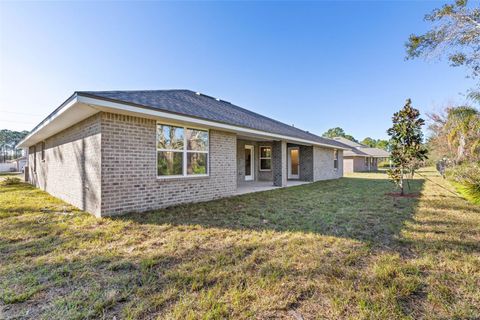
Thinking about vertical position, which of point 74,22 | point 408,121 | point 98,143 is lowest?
point 98,143

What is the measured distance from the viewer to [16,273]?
294 cm

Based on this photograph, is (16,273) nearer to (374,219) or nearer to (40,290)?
(40,290)

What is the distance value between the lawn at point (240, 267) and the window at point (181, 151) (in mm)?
1864

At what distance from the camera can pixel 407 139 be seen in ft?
31.1

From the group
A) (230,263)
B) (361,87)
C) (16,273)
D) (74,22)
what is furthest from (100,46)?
(361,87)

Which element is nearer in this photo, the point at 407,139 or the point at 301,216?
the point at 301,216

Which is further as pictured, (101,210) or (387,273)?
(101,210)

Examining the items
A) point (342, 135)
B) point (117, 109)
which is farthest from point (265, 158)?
point (342, 135)

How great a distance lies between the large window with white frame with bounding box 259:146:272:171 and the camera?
1491 cm

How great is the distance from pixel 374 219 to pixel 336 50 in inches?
493

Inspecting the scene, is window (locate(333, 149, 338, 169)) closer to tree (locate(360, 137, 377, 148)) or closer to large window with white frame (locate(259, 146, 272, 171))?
large window with white frame (locate(259, 146, 272, 171))

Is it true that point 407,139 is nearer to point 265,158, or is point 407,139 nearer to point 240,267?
point 265,158

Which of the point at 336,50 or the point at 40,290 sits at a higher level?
the point at 336,50

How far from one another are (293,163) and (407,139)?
868cm
